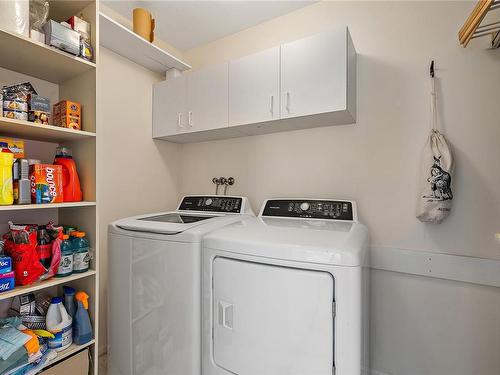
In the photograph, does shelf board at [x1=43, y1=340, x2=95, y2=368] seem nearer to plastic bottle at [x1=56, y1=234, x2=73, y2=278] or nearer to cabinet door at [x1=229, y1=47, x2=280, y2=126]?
plastic bottle at [x1=56, y1=234, x2=73, y2=278]

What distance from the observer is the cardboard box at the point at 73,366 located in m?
1.26

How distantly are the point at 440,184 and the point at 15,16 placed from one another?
2.29m

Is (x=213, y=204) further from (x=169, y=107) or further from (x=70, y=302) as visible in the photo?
(x=70, y=302)

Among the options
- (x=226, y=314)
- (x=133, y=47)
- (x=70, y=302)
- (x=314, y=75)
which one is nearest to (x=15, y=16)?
(x=133, y=47)

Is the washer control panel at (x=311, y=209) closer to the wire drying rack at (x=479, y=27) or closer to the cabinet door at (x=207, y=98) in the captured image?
the cabinet door at (x=207, y=98)

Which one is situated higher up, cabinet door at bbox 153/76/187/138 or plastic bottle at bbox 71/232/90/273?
cabinet door at bbox 153/76/187/138

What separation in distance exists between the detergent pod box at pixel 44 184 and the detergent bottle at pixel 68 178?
6 centimetres

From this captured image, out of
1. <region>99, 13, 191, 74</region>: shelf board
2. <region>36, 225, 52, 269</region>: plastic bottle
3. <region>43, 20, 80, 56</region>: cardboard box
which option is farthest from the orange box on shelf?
<region>99, 13, 191, 74</region>: shelf board

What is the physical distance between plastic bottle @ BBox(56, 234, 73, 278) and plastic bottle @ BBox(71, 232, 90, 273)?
0.06 feet

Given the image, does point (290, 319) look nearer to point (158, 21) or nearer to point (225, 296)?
point (225, 296)

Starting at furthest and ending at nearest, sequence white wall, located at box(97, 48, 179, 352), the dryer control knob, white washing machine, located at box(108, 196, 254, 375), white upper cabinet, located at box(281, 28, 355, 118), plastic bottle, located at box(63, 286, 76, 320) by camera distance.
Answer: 1. white wall, located at box(97, 48, 179, 352)
2. the dryer control knob
3. white upper cabinet, located at box(281, 28, 355, 118)
4. plastic bottle, located at box(63, 286, 76, 320)
5. white washing machine, located at box(108, 196, 254, 375)

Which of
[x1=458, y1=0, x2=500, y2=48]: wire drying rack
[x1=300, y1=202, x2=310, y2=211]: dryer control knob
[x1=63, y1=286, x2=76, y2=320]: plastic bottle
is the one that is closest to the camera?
[x1=458, y1=0, x2=500, y2=48]: wire drying rack

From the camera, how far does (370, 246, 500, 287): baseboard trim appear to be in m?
1.45

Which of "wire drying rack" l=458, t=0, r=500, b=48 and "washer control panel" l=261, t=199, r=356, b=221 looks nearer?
"wire drying rack" l=458, t=0, r=500, b=48
